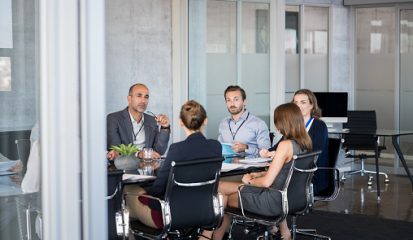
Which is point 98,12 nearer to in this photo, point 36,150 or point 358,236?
point 36,150

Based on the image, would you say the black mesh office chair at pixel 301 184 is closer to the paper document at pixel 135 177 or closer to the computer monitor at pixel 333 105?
the paper document at pixel 135 177

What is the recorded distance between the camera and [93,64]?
7.88 ft

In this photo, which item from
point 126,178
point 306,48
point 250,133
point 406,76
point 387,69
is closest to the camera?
point 126,178

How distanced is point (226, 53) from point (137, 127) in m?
3.37

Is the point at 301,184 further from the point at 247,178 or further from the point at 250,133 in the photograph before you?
the point at 250,133

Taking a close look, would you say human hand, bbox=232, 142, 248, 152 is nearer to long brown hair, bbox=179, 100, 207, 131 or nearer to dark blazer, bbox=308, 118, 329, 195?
dark blazer, bbox=308, 118, 329, 195

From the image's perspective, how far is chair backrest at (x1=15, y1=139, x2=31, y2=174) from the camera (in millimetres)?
2621

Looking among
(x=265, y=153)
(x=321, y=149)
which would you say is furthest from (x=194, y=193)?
(x=321, y=149)

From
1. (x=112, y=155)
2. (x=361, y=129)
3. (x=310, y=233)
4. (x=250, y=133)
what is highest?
(x=250, y=133)

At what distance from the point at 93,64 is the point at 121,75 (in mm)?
6656

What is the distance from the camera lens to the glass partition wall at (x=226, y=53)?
9.91 meters

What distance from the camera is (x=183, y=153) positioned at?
5203 millimetres

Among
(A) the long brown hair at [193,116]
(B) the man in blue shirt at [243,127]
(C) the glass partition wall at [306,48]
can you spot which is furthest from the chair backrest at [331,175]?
(C) the glass partition wall at [306,48]

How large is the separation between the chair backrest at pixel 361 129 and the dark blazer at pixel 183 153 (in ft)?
18.7
